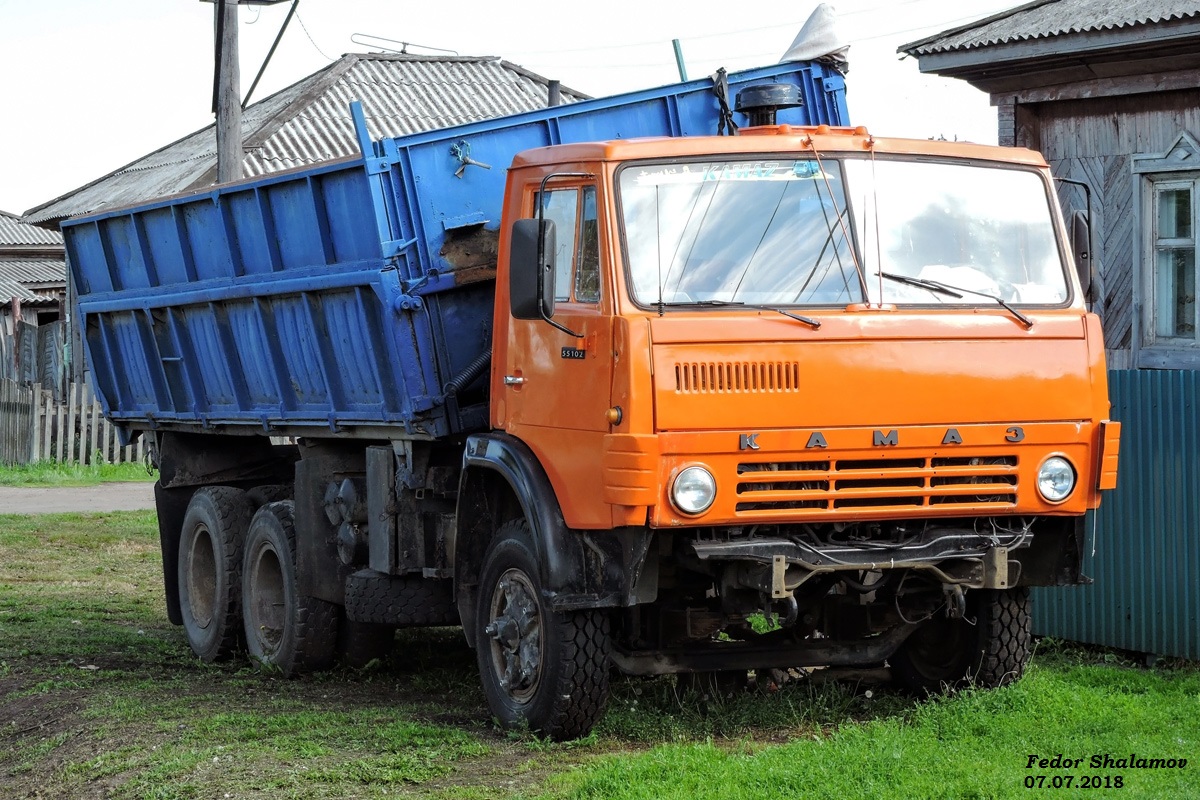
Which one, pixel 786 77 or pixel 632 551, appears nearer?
pixel 632 551

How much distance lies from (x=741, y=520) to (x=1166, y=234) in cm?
759

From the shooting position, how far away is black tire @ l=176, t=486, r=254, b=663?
34.4 ft

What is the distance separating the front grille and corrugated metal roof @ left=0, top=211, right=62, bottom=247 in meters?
44.0

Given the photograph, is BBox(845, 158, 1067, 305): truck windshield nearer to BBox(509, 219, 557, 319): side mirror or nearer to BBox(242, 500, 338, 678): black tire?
BBox(509, 219, 557, 319): side mirror

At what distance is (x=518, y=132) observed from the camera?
8344 mm

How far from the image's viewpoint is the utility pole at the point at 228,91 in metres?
16.3

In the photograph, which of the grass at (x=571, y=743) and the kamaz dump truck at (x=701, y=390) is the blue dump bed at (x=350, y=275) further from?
the grass at (x=571, y=743)

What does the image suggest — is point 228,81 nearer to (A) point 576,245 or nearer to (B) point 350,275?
(B) point 350,275

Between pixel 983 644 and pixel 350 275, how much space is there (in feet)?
11.7

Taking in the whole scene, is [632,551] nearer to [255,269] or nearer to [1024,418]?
[1024,418]

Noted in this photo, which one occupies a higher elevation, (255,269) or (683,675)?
(255,269)

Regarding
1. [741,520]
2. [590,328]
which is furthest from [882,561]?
[590,328]

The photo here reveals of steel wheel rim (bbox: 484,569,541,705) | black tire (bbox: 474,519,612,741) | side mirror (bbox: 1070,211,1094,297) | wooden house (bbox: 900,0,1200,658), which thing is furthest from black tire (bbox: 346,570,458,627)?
wooden house (bbox: 900,0,1200,658)

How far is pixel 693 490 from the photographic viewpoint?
6.31 meters
